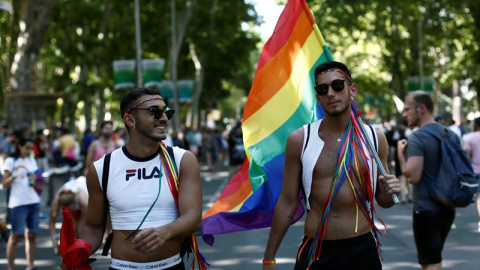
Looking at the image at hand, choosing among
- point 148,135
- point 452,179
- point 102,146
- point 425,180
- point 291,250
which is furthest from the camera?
point 102,146

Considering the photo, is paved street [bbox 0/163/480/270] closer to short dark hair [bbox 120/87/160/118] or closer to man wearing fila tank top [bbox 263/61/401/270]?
man wearing fila tank top [bbox 263/61/401/270]

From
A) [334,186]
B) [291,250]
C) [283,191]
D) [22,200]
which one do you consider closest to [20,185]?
[22,200]

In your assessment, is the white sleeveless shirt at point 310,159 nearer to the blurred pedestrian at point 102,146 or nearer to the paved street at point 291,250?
the paved street at point 291,250

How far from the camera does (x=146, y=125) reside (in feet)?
13.8

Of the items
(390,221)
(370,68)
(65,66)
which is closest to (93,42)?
(65,66)

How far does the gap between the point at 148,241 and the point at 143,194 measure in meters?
0.38

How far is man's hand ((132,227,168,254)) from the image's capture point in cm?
376

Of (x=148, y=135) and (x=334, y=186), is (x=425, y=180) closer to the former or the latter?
(x=334, y=186)

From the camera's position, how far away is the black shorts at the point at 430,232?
20.1ft

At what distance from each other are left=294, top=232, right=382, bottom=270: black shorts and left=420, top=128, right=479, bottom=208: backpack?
6.42 ft

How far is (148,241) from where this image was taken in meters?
3.77

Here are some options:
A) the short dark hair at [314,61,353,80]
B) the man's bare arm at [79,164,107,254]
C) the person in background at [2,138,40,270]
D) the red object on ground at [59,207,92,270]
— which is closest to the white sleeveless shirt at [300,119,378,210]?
the short dark hair at [314,61,353,80]

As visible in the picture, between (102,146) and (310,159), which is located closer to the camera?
(310,159)

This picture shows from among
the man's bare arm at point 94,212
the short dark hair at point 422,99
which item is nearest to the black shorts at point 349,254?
the man's bare arm at point 94,212
